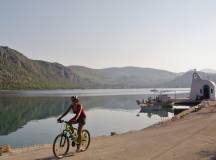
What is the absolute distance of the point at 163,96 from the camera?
77125 mm

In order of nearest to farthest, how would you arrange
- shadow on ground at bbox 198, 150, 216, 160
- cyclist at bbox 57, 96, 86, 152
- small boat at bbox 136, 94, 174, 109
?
shadow on ground at bbox 198, 150, 216, 160 < cyclist at bbox 57, 96, 86, 152 < small boat at bbox 136, 94, 174, 109

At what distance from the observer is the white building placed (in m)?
65.6

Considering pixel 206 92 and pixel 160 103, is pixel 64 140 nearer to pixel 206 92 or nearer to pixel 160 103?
pixel 206 92

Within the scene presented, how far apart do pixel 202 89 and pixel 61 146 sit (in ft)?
186

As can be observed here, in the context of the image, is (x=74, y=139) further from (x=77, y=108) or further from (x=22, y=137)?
(x=22, y=137)

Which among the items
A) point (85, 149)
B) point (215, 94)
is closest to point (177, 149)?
point (85, 149)

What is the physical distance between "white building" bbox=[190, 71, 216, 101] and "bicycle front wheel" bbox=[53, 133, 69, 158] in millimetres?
54692

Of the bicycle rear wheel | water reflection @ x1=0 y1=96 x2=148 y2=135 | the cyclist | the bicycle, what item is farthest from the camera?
water reflection @ x1=0 y1=96 x2=148 y2=135

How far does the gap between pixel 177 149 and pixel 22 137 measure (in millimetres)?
24896

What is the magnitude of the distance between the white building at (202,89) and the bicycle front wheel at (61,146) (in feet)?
179

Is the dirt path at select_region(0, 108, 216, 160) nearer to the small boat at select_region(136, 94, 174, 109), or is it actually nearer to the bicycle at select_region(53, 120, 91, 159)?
the bicycle at select_region(53, 120, 91, 159)

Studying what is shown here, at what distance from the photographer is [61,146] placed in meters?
13.5

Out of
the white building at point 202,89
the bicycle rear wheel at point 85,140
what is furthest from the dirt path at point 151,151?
the white building at point 202,89

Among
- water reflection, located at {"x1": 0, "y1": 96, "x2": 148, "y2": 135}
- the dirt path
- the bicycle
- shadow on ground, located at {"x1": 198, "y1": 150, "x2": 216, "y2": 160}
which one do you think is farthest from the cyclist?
water reflection, located at {"x1": 0, "y1": 96, "x2": 148, "y2": 135}
